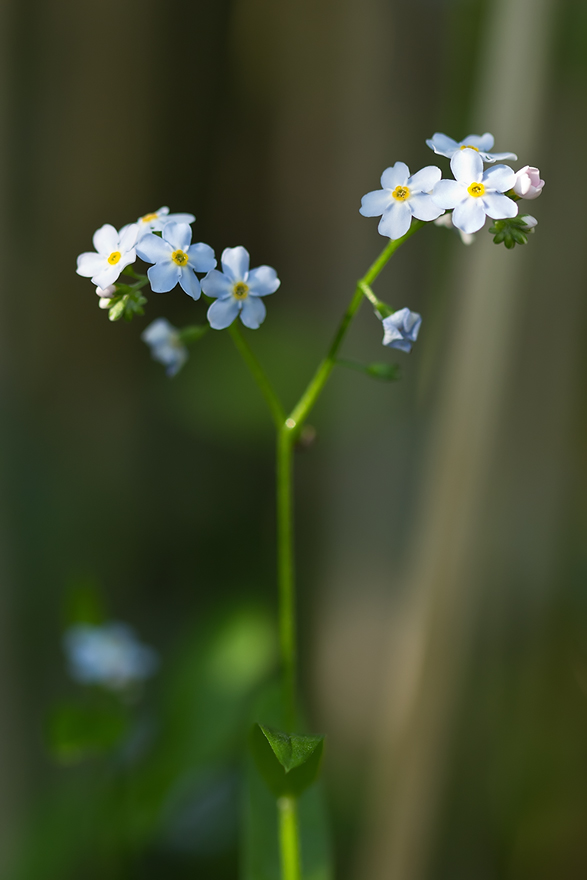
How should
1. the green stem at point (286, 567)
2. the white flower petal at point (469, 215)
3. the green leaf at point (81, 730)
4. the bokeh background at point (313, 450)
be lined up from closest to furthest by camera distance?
the white flower petal at point (469, 215) → the green stem at point (286, 567) → the green leaf at point (81, 730) → the bokeh background at point (313, 450)

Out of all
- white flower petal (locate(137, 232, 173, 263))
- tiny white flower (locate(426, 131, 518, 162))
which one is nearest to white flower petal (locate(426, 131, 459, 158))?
tiny white flower (locate(426, 131, 518, 162))

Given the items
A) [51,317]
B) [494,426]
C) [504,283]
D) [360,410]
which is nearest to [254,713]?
[494,426]

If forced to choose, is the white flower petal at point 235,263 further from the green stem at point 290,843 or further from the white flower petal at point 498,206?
the green stem at point 290,843

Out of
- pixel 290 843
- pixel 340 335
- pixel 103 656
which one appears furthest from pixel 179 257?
pixel 103 656

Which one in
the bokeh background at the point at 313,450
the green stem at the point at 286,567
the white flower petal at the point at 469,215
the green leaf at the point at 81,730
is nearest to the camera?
the white flower petal at the point at 469,215

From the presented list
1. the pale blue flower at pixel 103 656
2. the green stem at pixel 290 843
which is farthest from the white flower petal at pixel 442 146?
the pale blue flower at pixel 103 656

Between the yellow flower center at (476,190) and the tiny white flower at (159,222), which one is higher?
the yellow flower center at (476,190)
